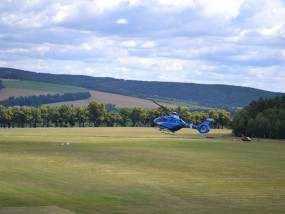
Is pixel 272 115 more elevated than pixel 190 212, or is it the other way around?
pixel 272 115

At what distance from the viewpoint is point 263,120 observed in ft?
467

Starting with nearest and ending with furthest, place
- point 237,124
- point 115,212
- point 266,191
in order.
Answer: point 115,212 < point 266,191 < point 237,124

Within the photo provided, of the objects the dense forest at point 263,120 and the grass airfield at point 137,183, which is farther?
the dense forest at point 263,120

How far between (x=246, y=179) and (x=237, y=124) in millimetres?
100741

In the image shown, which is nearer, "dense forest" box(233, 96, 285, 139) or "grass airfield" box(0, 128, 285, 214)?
"grass airfield" box(0, 128, 285, 214)

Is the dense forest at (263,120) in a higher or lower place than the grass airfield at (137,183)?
higher

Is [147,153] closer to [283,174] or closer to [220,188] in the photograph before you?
[283,174]

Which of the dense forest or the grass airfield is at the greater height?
the dense forest

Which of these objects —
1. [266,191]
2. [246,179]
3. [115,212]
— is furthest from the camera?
[246,179]

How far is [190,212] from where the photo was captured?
119 ft

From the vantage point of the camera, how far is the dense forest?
139 m

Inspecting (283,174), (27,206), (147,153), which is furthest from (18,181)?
(147,153)

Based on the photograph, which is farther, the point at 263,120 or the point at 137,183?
the point at 263,120

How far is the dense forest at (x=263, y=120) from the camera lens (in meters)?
139
